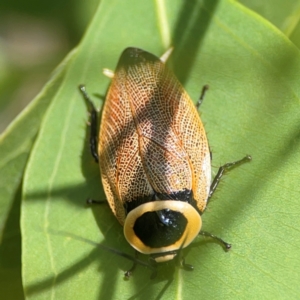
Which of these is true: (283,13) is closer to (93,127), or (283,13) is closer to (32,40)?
(93,127)

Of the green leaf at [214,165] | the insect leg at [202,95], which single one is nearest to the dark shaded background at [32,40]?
the green leaf at [214,165]

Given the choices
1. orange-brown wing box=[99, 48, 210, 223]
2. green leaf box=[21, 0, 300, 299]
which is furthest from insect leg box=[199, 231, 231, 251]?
orange-brown wing box=[99, 48, 210, 223]

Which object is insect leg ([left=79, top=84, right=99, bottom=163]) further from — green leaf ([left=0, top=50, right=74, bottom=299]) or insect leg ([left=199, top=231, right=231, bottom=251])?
insect leg ([left=199, top=231, right=231, bottom=251])

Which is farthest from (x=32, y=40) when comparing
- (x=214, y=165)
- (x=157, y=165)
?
(x=214, y=165)

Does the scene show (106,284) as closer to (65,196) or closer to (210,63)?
(65,196)

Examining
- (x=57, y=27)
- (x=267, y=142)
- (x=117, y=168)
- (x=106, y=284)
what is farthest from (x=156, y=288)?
(x=57, y=27)

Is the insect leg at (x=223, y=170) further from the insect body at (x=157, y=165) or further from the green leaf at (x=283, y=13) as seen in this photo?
the green leaf at (x=283, y=13)
